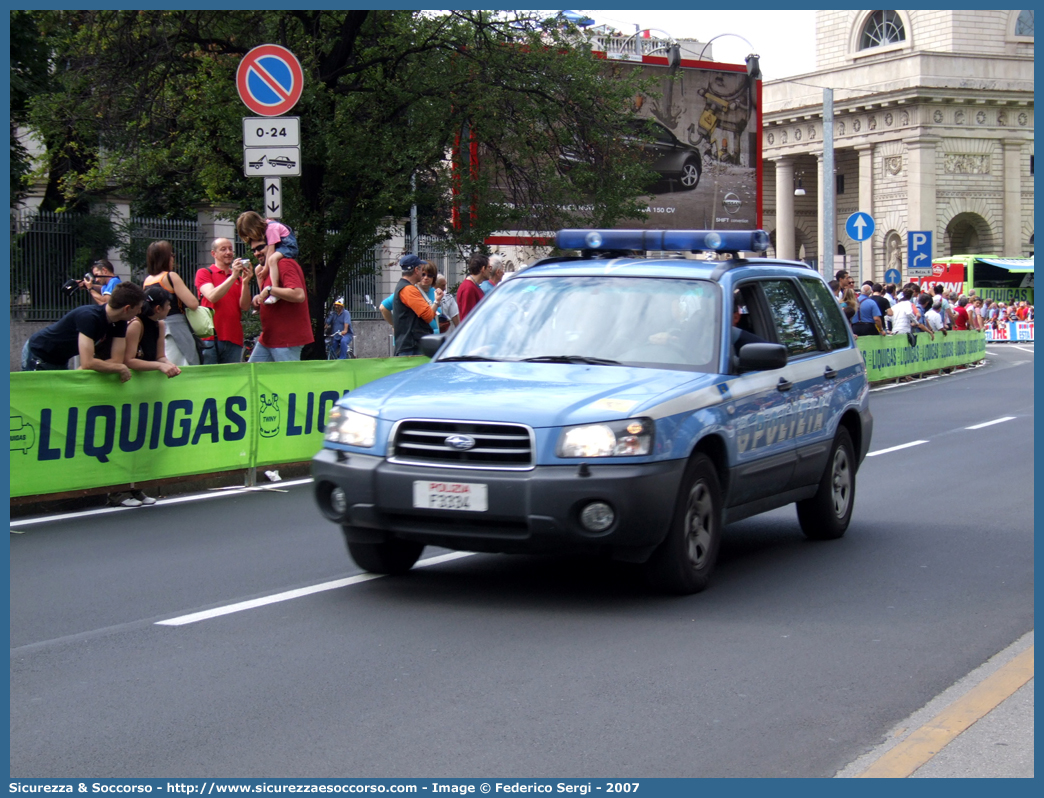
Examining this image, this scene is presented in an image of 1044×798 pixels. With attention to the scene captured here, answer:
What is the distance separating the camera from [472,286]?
52.2 feet

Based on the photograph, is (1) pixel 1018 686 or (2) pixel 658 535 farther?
(2) pixel 658 535

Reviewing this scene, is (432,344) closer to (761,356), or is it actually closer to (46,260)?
(761,356)

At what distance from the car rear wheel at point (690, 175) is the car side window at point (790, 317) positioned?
26.5 meters

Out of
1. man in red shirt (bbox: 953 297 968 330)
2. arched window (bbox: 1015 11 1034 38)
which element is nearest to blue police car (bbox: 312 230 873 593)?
man in red shirt (bbox: 953 297 968 330)

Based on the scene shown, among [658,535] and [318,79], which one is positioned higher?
[318,79]

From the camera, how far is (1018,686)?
17.8 feet

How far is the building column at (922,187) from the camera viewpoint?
71375 mm

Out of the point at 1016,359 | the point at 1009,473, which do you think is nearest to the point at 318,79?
the point at 1009,473

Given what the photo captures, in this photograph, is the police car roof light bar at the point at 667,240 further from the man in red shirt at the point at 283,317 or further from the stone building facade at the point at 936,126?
Result: the stone building facade at the point at 936,126

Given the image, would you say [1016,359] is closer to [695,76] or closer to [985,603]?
[695,76]

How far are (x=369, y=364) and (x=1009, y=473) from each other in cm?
604

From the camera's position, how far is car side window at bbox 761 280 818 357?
8570 mm

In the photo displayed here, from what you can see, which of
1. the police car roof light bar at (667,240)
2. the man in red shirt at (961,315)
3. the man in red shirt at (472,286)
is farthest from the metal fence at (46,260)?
the man in red shirt at (961,315)

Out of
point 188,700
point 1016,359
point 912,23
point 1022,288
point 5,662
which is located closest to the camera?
point 188,700
